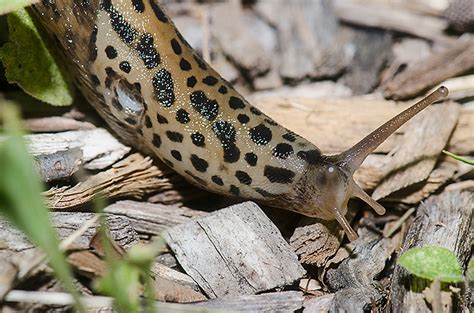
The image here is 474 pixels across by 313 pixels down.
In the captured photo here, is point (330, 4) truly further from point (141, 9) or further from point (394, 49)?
point (141, 9)

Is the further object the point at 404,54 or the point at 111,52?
the point at 404,54

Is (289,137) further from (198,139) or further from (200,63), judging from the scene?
(200,63)

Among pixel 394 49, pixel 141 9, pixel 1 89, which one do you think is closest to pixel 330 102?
pixel 394 49

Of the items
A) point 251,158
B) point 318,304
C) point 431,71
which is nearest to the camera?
point 318,304

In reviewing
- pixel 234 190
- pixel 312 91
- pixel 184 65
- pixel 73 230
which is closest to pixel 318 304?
pixel 234 190

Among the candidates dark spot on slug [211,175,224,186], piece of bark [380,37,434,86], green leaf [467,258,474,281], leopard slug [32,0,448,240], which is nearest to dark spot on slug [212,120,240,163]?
leopard slug [32,0,448,240]

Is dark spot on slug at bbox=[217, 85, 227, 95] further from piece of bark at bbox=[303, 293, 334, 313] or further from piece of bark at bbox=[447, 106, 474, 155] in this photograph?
piece of bark at bbox=[447, 106, 474, 155]

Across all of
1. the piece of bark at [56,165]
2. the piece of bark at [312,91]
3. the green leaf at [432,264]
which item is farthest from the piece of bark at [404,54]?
the piece of bark at [56,165]
